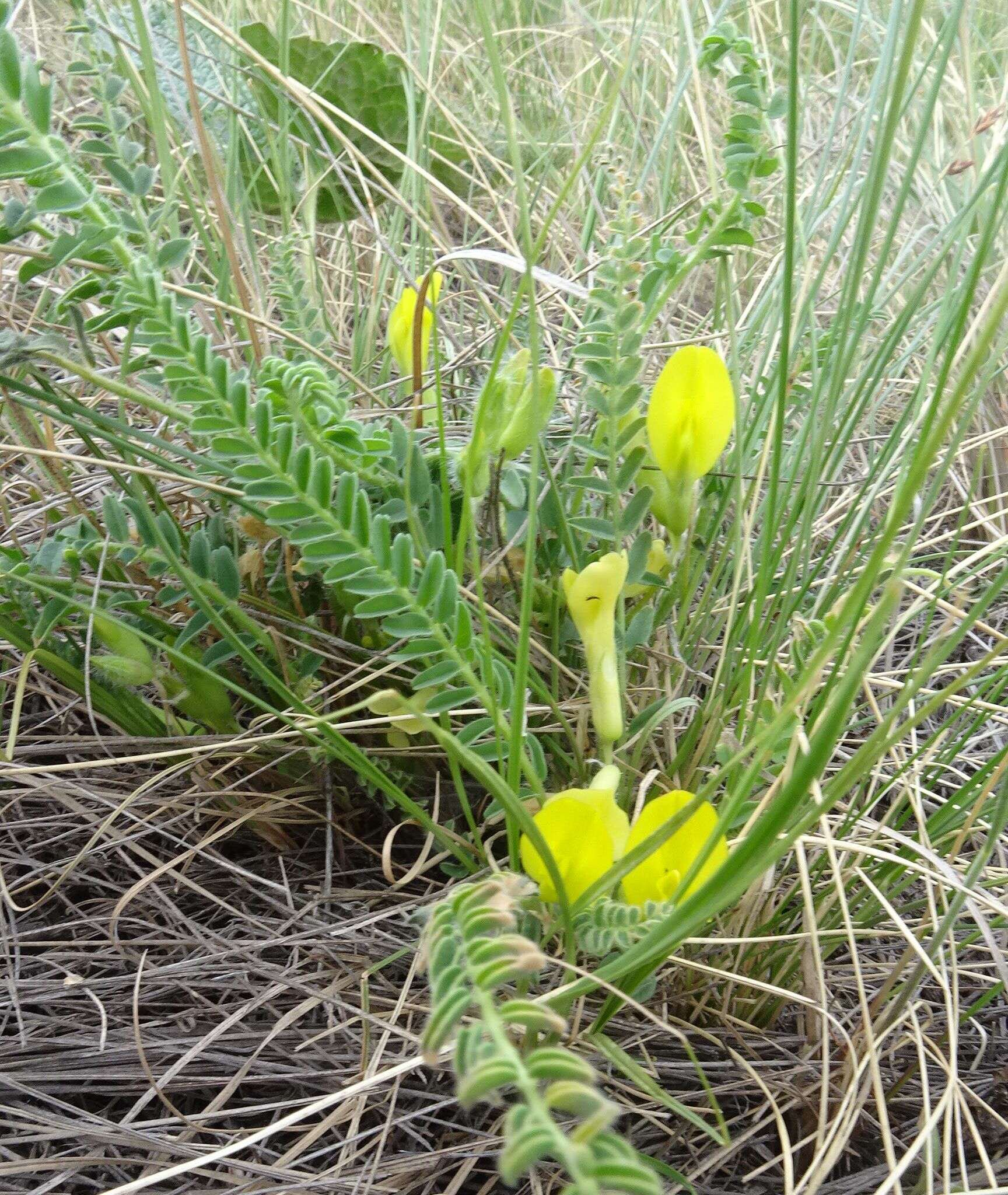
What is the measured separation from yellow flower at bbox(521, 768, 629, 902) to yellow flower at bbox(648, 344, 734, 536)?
0.78 ft

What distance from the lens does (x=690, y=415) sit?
65 cm

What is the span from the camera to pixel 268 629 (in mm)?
743

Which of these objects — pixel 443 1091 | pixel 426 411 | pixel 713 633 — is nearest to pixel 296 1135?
pixel 443 1091

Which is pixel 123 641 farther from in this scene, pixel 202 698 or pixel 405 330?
pixel 405 330

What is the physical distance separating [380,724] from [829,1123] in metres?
0.41

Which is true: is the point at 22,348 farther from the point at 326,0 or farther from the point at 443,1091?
the point at 326,0

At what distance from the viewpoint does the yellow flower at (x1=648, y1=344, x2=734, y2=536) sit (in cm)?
64

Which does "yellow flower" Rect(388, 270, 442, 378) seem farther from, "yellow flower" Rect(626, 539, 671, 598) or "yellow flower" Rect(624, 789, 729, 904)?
"yellow flower" Rect(624, 789, 729, 904)

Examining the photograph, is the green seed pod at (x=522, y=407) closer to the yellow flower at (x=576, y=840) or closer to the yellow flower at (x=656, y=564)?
the yellow flower at (x=656, y=564)

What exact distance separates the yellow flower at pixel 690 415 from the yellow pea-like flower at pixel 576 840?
24cm

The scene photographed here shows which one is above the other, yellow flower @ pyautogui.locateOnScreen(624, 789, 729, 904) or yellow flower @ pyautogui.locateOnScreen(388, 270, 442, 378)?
yellow flower @ pyautogui.locateOnScreen(388, 270, 442, 378)

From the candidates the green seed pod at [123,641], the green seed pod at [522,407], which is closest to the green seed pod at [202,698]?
the green seed pod at [123,641]

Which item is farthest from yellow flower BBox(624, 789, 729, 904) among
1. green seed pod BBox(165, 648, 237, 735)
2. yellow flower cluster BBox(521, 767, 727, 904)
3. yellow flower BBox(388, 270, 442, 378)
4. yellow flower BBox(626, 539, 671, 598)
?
yellow flower BBox(388, 270, 442, 378)

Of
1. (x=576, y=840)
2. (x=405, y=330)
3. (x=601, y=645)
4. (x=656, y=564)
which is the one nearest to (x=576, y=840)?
(x=576, y=840)
